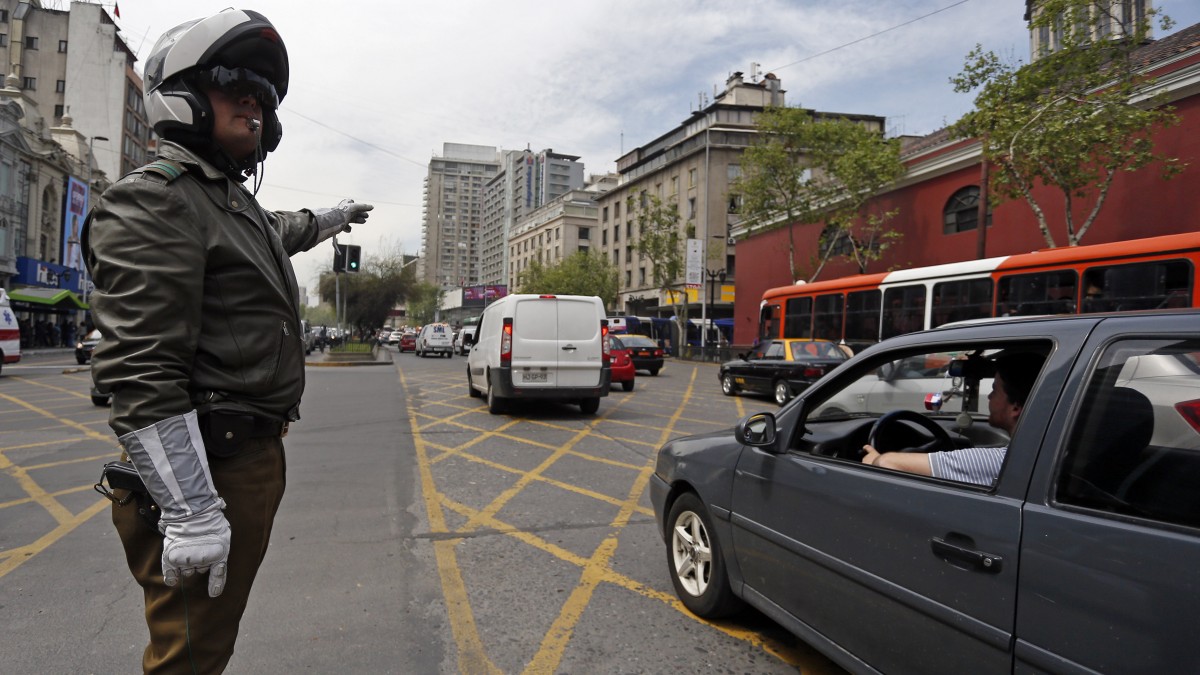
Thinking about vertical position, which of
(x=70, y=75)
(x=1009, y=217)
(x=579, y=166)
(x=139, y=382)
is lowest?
(x=139, y=382)

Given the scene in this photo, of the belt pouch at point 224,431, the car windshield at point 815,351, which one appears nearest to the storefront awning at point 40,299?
the car windshield at point 815,351

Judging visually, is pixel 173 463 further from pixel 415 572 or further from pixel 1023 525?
pixel 415 572

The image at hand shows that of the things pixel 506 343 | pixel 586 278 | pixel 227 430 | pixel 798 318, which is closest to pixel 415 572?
pixel 227 430

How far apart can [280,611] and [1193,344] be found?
384 cm

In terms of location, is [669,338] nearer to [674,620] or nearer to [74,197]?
[74,197]

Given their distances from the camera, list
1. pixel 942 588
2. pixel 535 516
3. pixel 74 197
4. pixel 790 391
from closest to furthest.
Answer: pixel 942 588 → pixel 535 516 → pixel 790 391 → pixel 74 197

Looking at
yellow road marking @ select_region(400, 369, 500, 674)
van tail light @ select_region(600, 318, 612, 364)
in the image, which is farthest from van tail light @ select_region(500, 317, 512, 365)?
yellow road marking @ select_region(400, 369, 500, 674)

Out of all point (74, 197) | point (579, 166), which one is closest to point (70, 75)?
point (74, 197)

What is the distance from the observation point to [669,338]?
4478 centimetres

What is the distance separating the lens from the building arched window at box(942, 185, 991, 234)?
70.7 ft

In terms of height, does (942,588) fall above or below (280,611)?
above

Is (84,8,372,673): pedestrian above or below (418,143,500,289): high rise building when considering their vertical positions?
below

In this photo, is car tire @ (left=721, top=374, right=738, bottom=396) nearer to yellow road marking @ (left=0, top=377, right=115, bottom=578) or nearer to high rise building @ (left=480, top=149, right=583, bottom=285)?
yellow road marking @ (left=0, top=377, right=115, bottom=578)

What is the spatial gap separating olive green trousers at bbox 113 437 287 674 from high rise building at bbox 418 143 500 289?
16263cm
